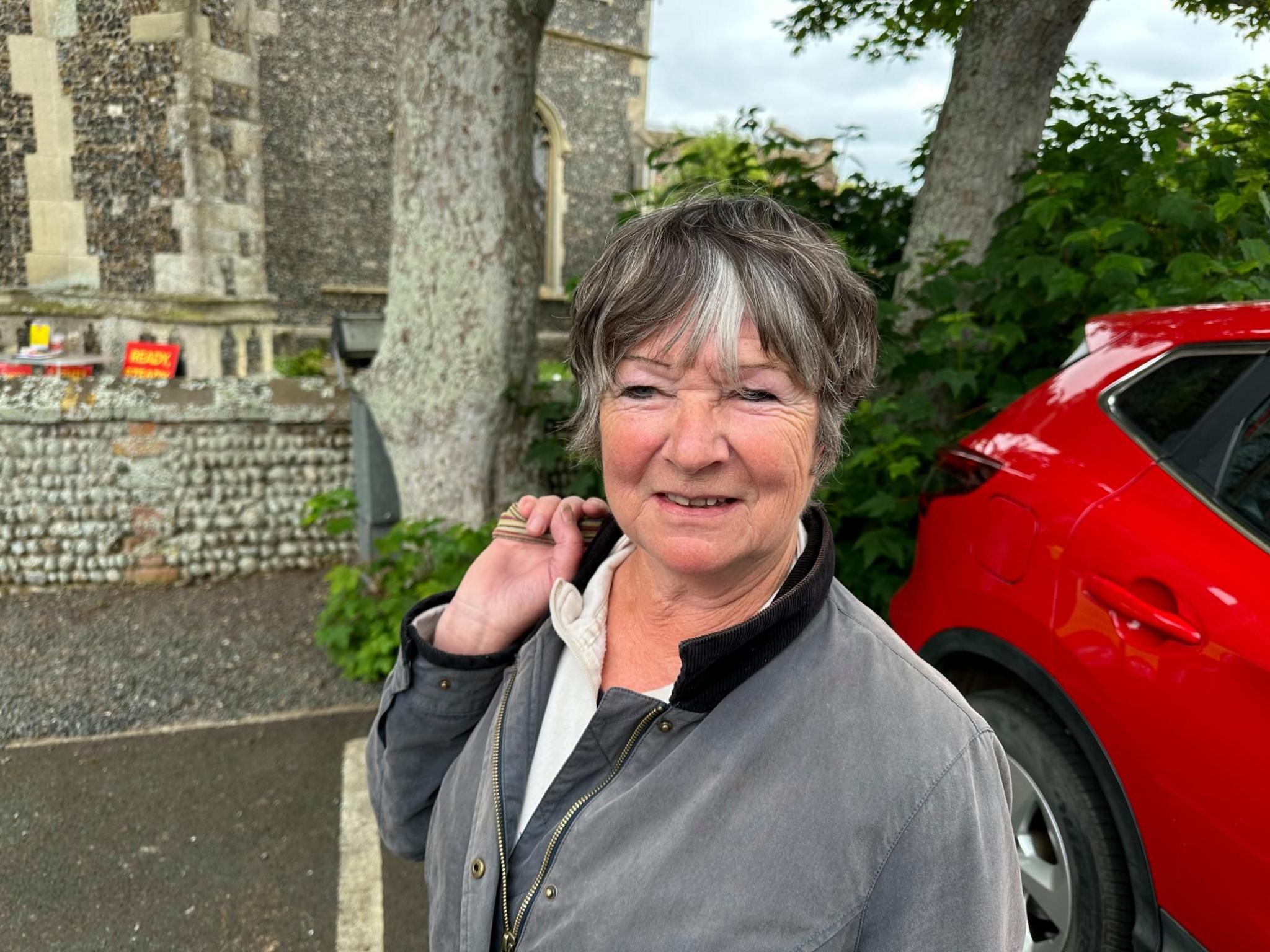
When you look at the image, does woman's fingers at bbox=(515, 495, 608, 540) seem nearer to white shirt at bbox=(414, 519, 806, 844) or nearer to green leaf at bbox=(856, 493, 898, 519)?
white shirt at bbox=(414, 519, 806, 844)

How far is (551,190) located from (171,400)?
45.3ft

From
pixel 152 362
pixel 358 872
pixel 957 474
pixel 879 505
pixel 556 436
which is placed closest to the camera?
pixel 957 474

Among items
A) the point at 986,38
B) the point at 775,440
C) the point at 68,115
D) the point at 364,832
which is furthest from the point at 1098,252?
the point at 68,115

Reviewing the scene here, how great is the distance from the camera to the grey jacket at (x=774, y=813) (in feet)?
3.21

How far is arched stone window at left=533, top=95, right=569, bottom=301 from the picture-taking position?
17.2 metres

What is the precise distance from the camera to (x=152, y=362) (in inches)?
235

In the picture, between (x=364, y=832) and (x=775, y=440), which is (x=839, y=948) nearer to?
(x=775, y=440)

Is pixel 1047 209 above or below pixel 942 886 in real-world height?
above

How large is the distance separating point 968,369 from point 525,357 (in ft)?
7.64

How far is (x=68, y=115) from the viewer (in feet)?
20.3

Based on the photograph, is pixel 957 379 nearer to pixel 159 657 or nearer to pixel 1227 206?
pixel 1227 206

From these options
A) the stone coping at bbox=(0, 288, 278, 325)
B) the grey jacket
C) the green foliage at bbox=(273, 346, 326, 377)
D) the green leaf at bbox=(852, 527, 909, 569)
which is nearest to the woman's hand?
the grey jacket

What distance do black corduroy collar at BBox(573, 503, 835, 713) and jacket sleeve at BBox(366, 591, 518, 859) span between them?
1.52ft

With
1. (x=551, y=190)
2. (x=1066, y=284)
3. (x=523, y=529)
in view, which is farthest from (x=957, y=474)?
(x=551, y=190)
